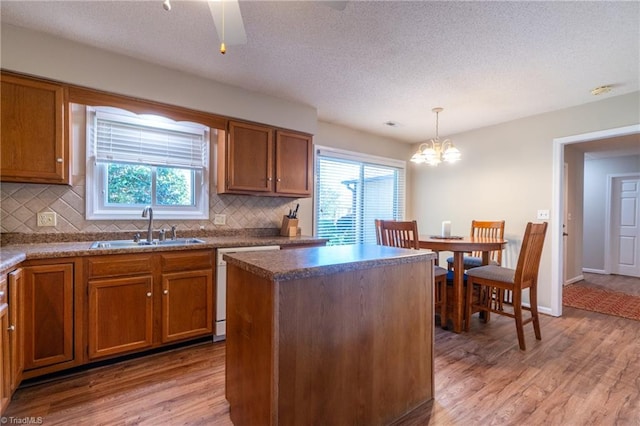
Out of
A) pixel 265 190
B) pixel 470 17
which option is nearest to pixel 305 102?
pixel 265 190

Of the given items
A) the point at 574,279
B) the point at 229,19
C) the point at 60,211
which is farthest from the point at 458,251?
the point at 574,279

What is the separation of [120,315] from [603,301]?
17.8ft

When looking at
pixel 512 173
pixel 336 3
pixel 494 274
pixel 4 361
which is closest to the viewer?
pixel 336 3

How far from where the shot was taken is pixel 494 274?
2850mm

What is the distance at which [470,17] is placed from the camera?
1.93m

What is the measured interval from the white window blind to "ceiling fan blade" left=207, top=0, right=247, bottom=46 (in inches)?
62.3

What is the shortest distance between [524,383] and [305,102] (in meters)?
3.15

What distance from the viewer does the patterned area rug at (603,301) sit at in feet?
11.7

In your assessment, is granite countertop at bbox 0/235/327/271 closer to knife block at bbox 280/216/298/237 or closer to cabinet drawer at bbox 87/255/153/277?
cabinet drawer at bbox 87/255/153/277

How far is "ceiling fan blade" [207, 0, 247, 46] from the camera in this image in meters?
1.44

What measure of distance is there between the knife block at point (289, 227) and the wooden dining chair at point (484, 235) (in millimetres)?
1897

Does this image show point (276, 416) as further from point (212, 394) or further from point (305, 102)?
point (305, 102)

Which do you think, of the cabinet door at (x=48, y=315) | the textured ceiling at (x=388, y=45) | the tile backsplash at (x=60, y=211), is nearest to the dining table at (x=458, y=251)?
the textured ceiling at (x=388, y=45)

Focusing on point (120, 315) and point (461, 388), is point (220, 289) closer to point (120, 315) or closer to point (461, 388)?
point (120, 315)
